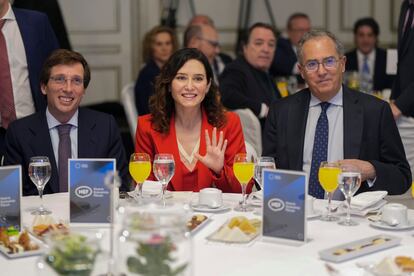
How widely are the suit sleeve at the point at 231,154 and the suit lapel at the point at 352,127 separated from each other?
0.43m

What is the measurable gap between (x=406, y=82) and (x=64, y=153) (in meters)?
2.21

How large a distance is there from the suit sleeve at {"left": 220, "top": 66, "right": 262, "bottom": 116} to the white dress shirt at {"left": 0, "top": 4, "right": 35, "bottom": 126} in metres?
1.75

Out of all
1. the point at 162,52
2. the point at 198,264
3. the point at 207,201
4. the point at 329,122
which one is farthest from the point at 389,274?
the point at 162,52

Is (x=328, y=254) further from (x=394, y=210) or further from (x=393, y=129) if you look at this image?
(x=393, y=129)

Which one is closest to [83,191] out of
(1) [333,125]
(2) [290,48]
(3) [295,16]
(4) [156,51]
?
(1) [333,125]

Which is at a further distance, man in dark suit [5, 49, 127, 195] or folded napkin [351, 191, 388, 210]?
man in dark suit [5, 49, 127, 195]

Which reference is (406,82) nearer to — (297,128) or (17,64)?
(297,128)

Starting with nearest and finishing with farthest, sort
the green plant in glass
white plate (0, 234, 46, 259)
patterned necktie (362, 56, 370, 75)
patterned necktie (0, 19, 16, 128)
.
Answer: the green plant in glass → white plate (0, 234, 46, 259) → patterned necktie (0, 19, 16, 128) → patterned necktie (362, 56, 370, 75)

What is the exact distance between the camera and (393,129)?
3.25m

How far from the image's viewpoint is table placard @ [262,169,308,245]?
2213 mm

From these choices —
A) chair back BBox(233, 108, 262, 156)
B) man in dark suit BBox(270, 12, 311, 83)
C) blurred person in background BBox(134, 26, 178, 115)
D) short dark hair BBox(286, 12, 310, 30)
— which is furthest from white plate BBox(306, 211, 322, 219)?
short dark hair BBox(286, 12, 310, 30)

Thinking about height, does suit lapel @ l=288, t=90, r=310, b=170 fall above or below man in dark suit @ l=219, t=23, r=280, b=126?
below

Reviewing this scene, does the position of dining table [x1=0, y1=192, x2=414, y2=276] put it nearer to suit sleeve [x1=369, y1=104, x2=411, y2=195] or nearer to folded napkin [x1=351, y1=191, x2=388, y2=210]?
folded napkin [x1=351, y1=191, x2=388, y2=210]

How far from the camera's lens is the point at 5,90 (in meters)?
3.85
